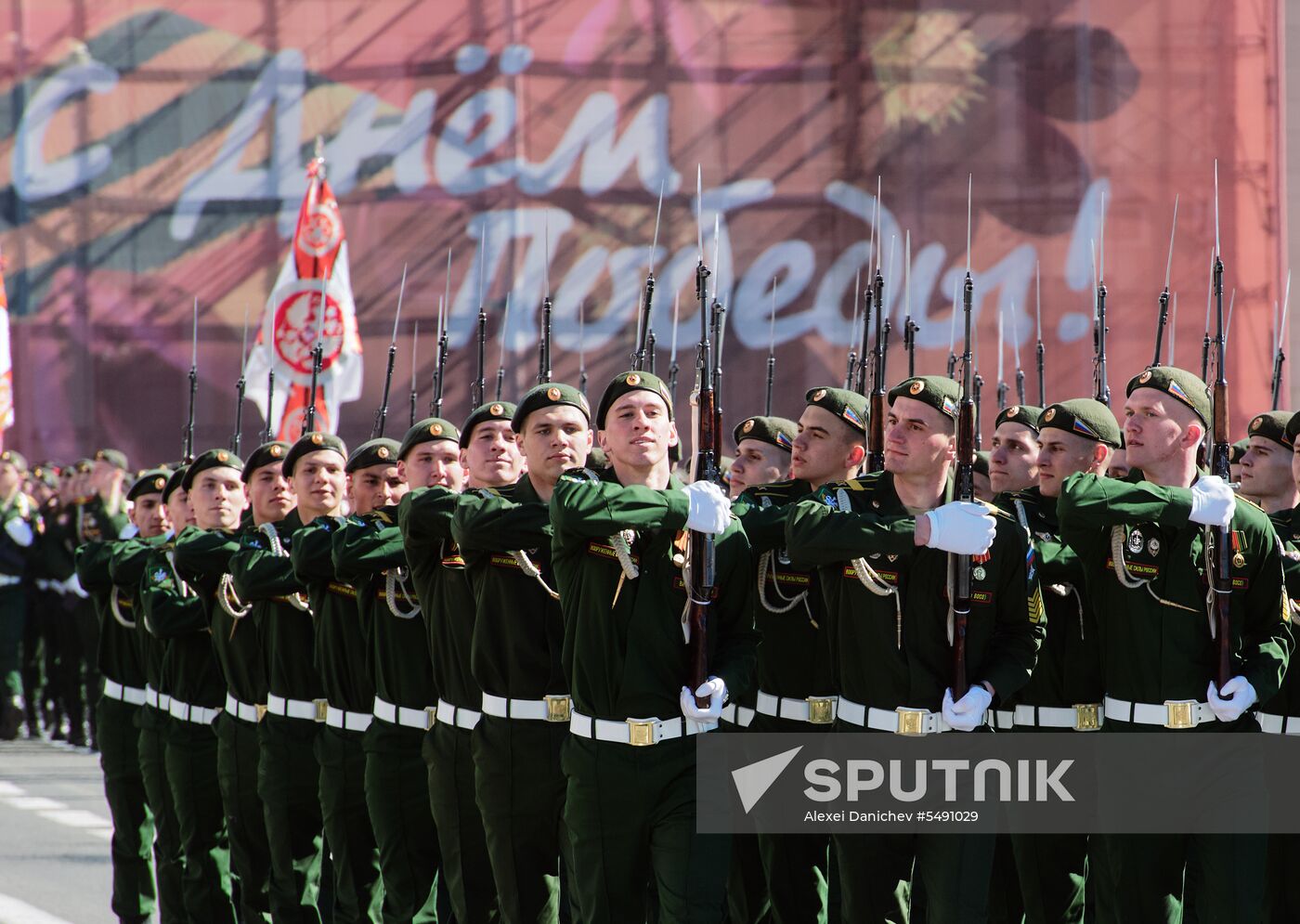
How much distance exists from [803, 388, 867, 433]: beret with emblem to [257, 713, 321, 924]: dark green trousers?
2.26 metres

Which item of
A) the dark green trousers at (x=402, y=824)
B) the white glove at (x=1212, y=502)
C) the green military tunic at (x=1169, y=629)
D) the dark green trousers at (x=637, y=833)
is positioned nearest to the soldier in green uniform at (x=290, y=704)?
the dark green trousers at (x=402, y=824)

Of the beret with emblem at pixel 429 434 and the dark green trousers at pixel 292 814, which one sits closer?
the beret with emblem at pixel 429 434

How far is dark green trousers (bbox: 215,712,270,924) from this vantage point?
7.32m

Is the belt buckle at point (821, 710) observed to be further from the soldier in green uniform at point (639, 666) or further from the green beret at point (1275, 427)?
the green beret at point (1275, 427)

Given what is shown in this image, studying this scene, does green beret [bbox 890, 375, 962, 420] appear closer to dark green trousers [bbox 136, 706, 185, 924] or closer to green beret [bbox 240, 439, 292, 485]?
green beret [bbox 240, 439, 292, 485]

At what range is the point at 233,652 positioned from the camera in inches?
297

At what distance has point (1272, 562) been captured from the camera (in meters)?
5.86

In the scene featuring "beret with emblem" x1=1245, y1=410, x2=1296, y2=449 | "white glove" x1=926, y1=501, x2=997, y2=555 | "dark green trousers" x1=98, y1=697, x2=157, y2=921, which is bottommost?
"dark green trousers" x1=98, y1=697, x2=157, y2=921

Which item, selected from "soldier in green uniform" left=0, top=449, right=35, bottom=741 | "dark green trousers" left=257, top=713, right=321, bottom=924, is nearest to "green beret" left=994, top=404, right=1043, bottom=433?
"dark green trousers" left=257, top=713, right=321, bottom=924

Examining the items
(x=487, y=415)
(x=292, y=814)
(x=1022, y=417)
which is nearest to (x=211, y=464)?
(x=292, y=814)

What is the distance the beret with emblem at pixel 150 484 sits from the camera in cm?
912

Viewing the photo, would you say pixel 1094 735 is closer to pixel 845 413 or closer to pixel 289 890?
pixel 845 413

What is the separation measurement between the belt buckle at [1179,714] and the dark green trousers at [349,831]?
2.82m

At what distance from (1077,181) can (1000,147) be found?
3.21 ft
